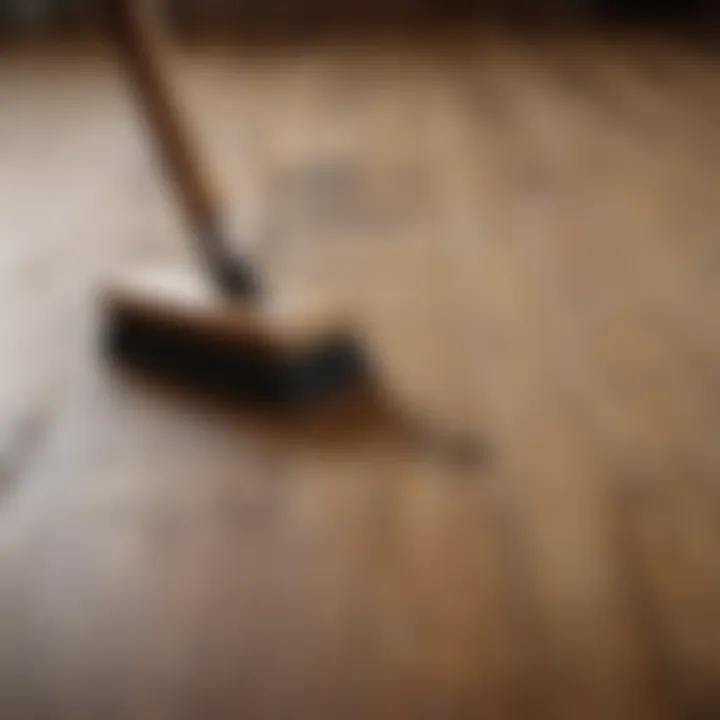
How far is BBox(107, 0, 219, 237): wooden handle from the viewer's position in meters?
1.31

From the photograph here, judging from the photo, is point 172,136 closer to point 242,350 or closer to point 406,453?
point 242,350

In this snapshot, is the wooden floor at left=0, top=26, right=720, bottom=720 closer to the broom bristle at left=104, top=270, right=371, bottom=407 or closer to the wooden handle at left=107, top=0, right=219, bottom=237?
the broom bristle at left=104, top=270, right=371, bottom=407

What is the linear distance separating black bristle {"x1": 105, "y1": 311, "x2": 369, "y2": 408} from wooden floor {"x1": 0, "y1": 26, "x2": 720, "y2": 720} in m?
0.04

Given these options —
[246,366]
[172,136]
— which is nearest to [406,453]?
[246,366]

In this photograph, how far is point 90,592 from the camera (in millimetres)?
1053

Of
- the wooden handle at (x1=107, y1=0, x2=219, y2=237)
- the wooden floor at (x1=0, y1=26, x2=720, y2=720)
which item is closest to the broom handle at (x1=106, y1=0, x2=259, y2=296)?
the wooden handle at (x1=107, y1=0, x2=219, y2=237)

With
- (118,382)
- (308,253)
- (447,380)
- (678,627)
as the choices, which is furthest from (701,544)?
(308,253)

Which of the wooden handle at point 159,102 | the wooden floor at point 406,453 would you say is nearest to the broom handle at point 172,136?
the wooden handle at point 159,102

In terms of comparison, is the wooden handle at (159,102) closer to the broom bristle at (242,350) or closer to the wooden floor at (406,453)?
the broom bristle at (242,350)

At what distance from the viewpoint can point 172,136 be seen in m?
1.36

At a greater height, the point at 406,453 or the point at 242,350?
the point at 242,350

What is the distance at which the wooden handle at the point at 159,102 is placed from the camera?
1.31 m

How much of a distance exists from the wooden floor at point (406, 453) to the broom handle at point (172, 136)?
157 millimetres

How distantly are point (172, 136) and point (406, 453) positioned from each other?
42cm
